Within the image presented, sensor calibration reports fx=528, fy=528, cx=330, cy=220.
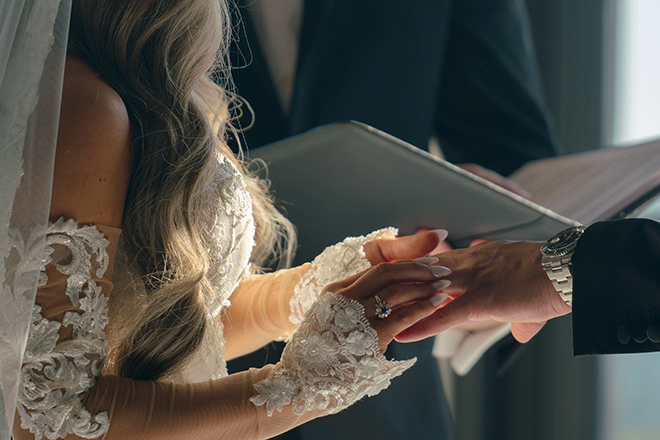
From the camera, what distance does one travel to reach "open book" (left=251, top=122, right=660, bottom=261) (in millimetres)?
612

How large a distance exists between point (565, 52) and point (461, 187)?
130 centimetres

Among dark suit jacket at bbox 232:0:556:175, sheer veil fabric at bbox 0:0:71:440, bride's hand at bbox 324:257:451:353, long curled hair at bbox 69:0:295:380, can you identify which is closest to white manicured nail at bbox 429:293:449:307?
bride's hand at bbox 324:257:451:353

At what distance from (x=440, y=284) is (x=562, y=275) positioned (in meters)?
0.12

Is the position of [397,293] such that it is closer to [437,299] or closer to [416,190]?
[437,299]

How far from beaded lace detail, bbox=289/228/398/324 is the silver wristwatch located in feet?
0.77

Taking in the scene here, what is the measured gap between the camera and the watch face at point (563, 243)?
0.53 metres

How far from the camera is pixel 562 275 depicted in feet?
1.73

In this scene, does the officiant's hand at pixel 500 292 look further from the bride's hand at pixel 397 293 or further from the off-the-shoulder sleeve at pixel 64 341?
the off-the-shoulder sleeve at pixel 64 341

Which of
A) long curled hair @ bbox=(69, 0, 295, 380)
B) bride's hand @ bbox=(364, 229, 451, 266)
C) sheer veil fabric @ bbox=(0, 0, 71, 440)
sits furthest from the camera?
bride's hand @ bbox=(364, 229, 451, 266)

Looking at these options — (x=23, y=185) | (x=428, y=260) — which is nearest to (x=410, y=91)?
(x=428, y=260)

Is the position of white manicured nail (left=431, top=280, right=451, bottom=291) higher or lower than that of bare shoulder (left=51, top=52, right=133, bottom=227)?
lower

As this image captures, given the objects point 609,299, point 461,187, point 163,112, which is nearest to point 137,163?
point 163,112

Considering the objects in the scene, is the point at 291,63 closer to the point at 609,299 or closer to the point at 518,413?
the point at 609,299

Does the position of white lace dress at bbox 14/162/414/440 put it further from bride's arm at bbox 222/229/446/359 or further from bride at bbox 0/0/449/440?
bride's arm at bbox 222/229/446/359
